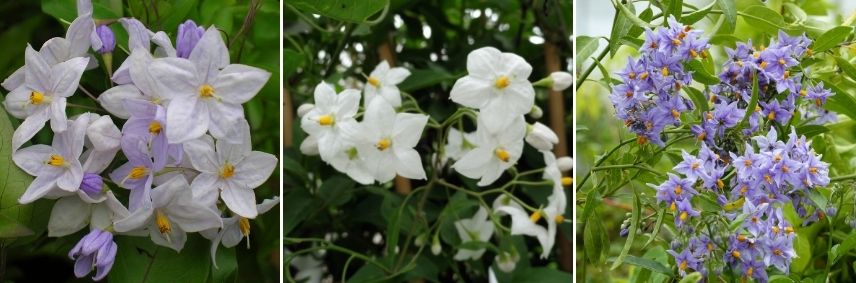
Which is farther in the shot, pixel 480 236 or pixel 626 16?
pixel 480 236

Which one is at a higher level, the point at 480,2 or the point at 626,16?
the point at 626,16

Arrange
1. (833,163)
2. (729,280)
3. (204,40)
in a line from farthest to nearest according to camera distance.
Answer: (833,163)
(729,280)
(204,40)

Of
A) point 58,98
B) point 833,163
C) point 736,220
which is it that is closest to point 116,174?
point 58,98

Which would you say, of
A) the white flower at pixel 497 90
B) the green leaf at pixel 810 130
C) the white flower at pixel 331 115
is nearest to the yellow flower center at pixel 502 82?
the white flower at pixel 497 90

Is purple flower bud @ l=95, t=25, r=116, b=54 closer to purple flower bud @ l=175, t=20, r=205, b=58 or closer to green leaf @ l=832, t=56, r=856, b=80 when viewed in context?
purple flower bud @ l=175, t=20, r=205, b=58

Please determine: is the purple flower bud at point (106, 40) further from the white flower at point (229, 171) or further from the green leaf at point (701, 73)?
the green leaf at point (701, 73)

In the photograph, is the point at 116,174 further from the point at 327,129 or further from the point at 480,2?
the point at 480,2

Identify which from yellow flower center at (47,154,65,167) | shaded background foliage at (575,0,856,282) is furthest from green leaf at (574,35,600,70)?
yellow flower center at (47,154,65,167)
